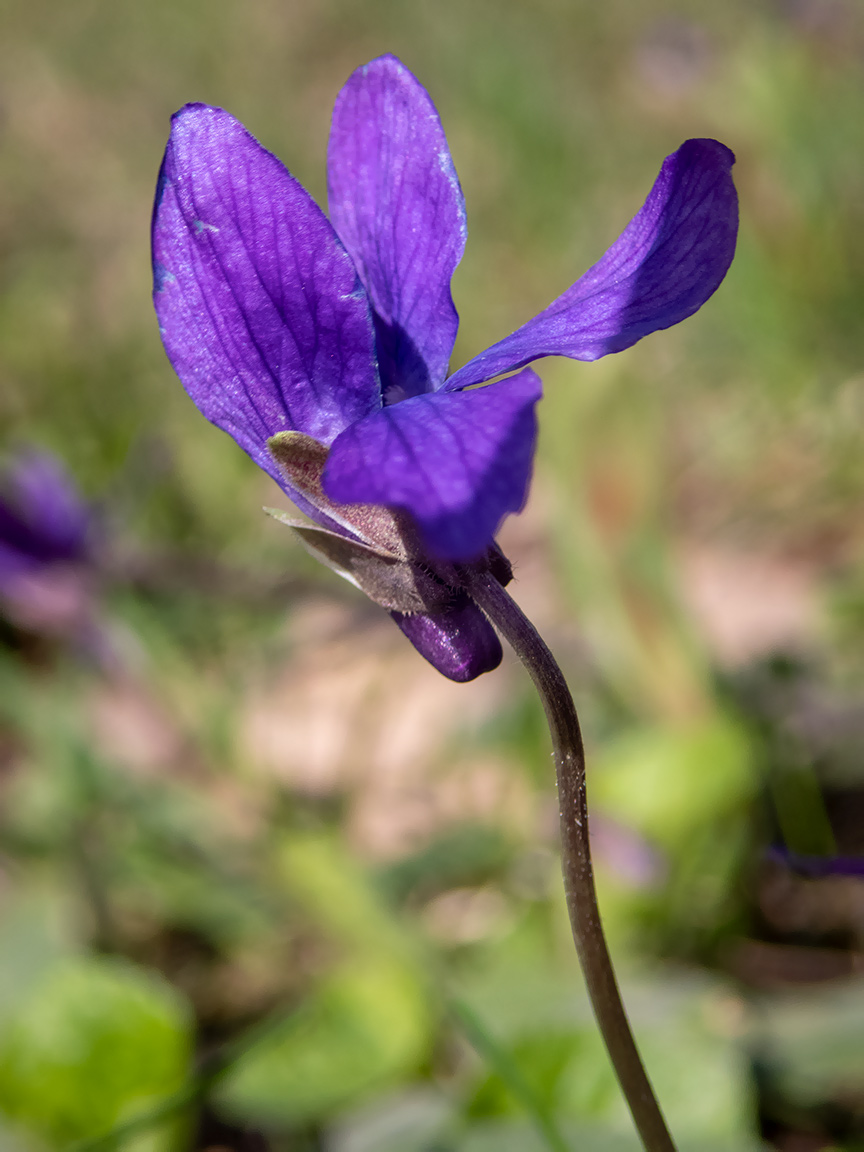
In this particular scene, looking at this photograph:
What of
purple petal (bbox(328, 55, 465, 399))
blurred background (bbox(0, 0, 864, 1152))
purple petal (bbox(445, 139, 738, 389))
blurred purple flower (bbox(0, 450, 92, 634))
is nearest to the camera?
purple petal (bbox(445, 139, 738, 389))

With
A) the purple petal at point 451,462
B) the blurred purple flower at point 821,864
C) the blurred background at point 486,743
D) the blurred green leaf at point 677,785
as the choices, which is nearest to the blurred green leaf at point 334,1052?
the blurred background at point 486,743

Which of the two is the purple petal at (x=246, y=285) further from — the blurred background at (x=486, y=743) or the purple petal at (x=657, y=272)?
the blurred background at (x=486, y=743)

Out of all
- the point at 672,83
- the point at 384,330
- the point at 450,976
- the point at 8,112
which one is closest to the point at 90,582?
the point at 450,976

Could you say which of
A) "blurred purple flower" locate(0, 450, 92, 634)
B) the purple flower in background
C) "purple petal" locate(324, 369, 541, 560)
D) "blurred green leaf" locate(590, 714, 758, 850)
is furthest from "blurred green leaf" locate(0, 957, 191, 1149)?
"purple petal" locate(324, 369, 541, 560)

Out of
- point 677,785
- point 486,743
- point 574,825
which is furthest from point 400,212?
point 486,743

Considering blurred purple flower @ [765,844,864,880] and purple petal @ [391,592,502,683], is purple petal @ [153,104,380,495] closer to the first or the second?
purple petal @ [391,592,502,683]

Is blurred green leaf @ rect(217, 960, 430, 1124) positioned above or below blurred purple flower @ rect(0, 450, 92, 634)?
below
